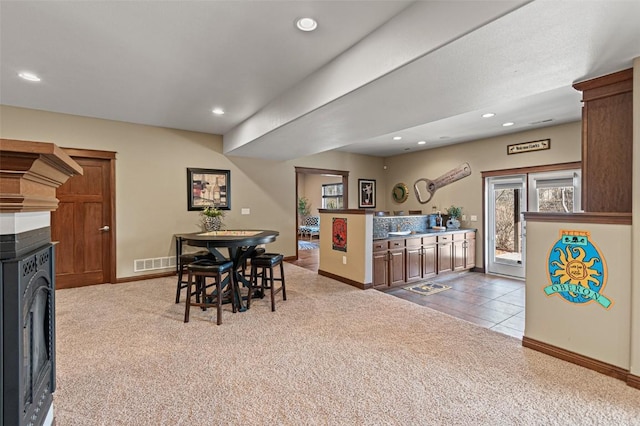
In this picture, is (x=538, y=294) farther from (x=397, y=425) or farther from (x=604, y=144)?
(x=397, y=425)

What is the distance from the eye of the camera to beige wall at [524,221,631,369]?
2.08 meters

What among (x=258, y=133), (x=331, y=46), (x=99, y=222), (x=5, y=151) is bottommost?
(x=99, y=222)

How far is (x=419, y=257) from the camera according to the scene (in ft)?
16.5

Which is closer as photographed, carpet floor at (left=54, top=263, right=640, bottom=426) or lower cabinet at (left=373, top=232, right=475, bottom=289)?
carpet floor at (left=54, top=263, right=640, bottom=426)

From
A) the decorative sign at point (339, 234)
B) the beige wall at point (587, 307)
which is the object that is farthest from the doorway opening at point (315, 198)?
→ the beige wall at point (587, 307)

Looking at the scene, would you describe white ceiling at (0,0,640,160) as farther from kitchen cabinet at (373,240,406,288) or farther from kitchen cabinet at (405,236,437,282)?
kitchen cabinet at (405,236,437,282)

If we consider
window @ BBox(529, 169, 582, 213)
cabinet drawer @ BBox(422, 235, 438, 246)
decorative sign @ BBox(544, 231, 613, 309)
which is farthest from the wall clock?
decorative sign @ BBox(544, 231, 613, 309)

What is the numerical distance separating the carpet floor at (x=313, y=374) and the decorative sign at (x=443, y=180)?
3.77 metres

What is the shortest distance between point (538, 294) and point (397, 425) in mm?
1721

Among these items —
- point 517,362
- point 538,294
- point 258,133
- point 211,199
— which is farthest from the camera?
point 211,199

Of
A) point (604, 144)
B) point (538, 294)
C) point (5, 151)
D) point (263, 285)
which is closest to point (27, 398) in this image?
point (5, 151)

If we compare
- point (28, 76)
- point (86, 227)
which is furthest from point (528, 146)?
point (86, 227)

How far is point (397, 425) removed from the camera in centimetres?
164

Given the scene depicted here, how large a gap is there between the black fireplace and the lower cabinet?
365 cm
